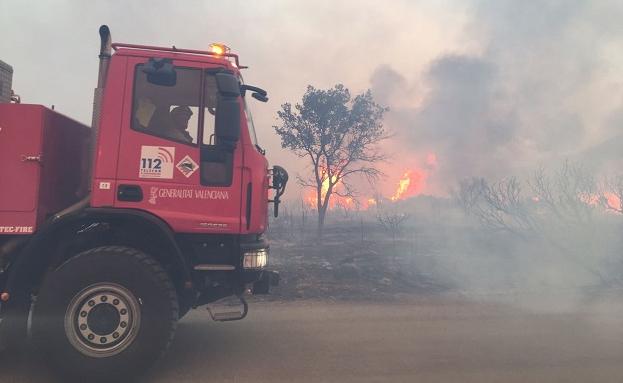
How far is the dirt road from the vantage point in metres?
4.06

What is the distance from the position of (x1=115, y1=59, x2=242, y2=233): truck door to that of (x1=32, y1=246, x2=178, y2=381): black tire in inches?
22.5

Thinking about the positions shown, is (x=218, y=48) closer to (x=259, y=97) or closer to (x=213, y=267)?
(x=259, y=97)

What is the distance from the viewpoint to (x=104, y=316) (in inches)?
148

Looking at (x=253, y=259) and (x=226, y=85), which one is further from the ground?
(x=226, y=85)

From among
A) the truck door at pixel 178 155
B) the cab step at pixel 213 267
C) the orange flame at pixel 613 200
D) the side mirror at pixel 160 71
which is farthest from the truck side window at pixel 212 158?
the orange flame at pixel 613 200

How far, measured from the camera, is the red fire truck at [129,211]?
12.3 feet

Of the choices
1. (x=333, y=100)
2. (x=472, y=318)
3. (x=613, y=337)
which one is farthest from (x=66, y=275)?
(x=333, y=100)

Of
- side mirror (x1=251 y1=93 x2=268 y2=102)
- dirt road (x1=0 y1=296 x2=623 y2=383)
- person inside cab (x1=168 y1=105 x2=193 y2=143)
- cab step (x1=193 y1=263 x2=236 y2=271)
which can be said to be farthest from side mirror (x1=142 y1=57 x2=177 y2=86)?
dirt road (x1=0 y1=296 x2=623 y2=383)

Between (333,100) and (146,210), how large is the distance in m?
14.4

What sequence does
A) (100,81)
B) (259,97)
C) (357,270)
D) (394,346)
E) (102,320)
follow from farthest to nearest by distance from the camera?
(357,270) → (394,346) → (259,97) → (100,81) → (102,320)

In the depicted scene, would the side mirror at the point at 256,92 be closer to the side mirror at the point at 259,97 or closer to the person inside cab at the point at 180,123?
the side mirror at the point at 259,97

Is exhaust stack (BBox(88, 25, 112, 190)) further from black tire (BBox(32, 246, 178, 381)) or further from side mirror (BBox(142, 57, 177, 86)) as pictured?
black tire (BBox(32, 246, 178, 381))

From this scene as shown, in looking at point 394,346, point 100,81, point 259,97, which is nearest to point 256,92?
point 259,97

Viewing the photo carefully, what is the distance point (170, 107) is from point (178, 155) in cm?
51
